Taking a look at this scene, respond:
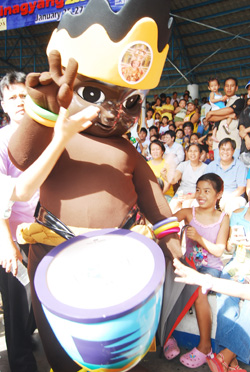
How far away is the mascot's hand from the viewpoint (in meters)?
0.95

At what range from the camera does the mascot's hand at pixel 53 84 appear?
954 millimetres

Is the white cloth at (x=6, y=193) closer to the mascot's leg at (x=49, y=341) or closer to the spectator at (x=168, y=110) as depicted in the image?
the mascot's leg at (x=49, y=341)

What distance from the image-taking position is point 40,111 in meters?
1.01

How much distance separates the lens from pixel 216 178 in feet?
7.11

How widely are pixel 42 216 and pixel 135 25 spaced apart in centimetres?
80

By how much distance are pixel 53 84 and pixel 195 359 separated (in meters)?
1.46

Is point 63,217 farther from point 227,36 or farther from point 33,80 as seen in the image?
point 227,36

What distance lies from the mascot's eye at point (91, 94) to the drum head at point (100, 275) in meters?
0.50

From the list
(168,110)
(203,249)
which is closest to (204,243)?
(203,249)

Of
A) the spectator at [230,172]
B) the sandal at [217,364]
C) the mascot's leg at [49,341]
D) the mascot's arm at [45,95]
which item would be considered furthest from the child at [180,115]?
the mascot's arm at [45,95]

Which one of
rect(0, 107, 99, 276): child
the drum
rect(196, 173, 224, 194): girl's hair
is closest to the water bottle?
rect(196, 173, 224, 194): girl's hair

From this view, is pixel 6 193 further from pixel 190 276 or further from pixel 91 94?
pixel 190 276

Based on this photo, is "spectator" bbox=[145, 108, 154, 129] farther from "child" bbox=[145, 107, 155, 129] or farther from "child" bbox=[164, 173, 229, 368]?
"child" bbox=[164, 173, 229, 368]

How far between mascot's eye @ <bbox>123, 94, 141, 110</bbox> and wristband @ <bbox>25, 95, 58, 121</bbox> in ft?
1.37
